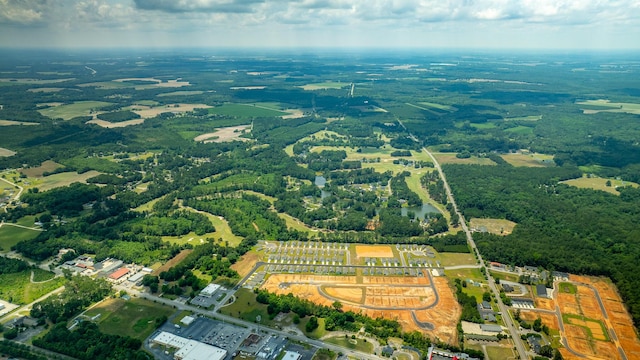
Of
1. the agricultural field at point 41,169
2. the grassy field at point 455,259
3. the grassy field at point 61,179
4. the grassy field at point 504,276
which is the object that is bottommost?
the grassy field at point 504,276

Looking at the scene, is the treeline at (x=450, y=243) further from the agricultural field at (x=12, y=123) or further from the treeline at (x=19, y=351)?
the agricultural field at (x=12, y=123)

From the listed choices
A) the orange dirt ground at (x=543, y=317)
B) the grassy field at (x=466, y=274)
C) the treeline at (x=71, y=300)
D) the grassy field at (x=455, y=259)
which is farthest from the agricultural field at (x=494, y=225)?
the treeline at (x=71, y=300)

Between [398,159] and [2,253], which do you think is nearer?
[2,253]

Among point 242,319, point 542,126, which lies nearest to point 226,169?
point 242,319

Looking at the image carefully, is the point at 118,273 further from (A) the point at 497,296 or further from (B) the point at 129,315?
(A) the point at 497,296

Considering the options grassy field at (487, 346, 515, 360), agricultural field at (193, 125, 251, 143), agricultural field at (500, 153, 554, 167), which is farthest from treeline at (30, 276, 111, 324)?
agricultural field at (500, 153, 554, 167)

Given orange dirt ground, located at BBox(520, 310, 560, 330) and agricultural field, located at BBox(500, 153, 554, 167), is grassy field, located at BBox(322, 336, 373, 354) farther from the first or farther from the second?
agricultural field, located at BBox(500, 153, 554, 167)

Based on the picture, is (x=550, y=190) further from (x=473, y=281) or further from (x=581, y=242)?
(x=473, y=281)

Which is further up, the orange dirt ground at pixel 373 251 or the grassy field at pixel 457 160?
the grassy field at pixel 457 160
